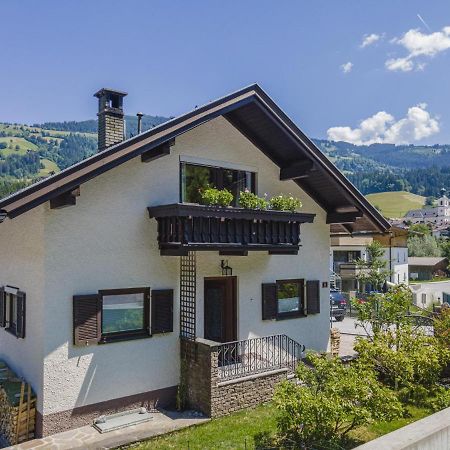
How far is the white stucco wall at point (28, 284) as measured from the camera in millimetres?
10078

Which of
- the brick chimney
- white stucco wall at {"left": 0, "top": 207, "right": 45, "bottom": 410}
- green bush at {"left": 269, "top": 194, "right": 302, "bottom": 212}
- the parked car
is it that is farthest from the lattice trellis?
the parked car

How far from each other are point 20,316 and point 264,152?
8577mm

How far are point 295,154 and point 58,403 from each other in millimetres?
9584

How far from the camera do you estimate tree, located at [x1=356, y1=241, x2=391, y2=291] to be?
113 feet

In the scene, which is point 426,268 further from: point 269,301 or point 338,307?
point 269,301

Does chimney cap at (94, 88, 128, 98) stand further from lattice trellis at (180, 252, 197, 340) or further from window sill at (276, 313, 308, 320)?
window sill at (276, 313, 308, 320)

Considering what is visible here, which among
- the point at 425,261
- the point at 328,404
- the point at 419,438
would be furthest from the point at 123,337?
the point at 425,261

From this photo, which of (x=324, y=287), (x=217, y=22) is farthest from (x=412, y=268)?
(x=217, y=22)

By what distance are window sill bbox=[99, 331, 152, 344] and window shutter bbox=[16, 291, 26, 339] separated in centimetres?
209

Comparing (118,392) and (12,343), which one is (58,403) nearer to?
(118,392)

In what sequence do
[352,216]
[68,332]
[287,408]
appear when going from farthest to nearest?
[352,216] < [68,332] < [287,408]

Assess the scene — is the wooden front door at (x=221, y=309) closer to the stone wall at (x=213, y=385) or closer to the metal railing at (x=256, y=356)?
the metal railing at (x=256, y=356)

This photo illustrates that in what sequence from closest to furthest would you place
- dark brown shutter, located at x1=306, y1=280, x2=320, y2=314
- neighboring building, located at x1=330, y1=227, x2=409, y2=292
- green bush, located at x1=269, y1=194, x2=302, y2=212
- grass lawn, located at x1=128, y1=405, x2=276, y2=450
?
grass lawn, located at x1=128, y1=405, x2=276, y2=450
green bush, located at x1=269, y1=194, x2=302, y2=212
dark brown shutter, located at x1=306, y1=280, x2=320, y2=314
neighboring building, located at x1=330, y1=227, x2=409, y2=292

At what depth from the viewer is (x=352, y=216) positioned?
15.6 m
